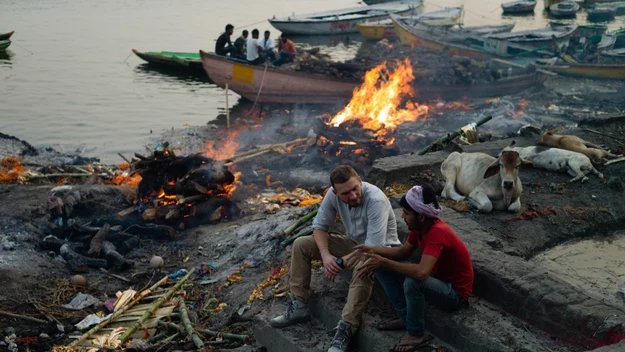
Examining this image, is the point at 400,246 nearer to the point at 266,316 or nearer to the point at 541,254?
the point at 266,316

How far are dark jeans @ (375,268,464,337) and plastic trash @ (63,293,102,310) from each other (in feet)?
14.7

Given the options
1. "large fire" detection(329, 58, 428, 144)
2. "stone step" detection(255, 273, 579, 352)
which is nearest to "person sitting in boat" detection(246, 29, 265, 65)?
"large fire" detection(329, 58, 428, 144)

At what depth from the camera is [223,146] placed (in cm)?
1802

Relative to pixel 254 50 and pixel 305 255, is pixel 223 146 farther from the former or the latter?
pixel 305 255

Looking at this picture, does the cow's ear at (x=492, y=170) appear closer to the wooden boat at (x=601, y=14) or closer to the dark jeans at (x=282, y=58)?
the dark jeans at (x=282, y=58)

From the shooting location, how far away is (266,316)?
22.0 ft

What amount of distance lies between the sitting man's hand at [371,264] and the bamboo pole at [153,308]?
317 centimetres

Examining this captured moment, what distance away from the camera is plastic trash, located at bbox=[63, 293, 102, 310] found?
8.36 metres

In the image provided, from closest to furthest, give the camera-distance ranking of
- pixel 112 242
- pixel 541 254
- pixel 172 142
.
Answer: pixel 541 254, pixel 112 242, pixel 172 142

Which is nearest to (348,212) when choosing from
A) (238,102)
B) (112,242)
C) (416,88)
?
(112,242)

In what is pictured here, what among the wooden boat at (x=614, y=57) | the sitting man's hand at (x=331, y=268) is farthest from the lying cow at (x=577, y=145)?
the wooden boat at (x=614, y=57)

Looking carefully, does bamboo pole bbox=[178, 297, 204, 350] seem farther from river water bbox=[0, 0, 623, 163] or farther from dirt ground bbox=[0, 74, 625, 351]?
river water bbox=[0, 0, 623, 163]

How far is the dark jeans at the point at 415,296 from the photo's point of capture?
5.41 m

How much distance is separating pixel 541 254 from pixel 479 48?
74.3ft
